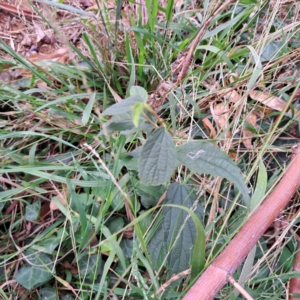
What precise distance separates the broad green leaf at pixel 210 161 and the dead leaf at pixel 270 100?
1.73 ft

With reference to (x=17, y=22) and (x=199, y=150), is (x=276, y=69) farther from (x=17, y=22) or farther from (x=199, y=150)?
(x=17, y=22)

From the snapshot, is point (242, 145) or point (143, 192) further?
point (242, 145)

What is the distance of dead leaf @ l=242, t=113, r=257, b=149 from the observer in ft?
3.67

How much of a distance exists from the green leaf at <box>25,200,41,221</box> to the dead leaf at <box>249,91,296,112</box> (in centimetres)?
86

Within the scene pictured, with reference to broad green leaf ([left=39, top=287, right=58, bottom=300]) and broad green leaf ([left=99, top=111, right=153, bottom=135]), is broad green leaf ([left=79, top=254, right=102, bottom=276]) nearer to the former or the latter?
broad green leaf ([left=39, top=287, right=58, bottom=300])

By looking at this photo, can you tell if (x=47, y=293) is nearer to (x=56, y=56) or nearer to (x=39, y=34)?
(x=56, y=56)

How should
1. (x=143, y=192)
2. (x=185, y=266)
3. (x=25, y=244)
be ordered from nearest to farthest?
1. (x=185, y=266)
2. (x=143, y=192)
3. (x=25, y=244)

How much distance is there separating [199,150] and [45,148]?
71cm

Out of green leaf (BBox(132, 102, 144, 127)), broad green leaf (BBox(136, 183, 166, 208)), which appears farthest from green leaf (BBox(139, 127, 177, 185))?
broad green leaf (BBox(136, 183, 166, 208))

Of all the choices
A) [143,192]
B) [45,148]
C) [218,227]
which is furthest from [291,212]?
[45,148]

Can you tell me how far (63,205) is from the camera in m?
1.07

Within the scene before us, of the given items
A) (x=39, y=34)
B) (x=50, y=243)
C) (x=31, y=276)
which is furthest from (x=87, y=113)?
(x=39, y=34)

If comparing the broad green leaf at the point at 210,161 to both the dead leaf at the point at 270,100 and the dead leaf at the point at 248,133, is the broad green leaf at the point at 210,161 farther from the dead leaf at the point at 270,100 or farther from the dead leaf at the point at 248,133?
the dead leaf at the point at 270,100

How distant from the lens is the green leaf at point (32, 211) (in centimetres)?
109
